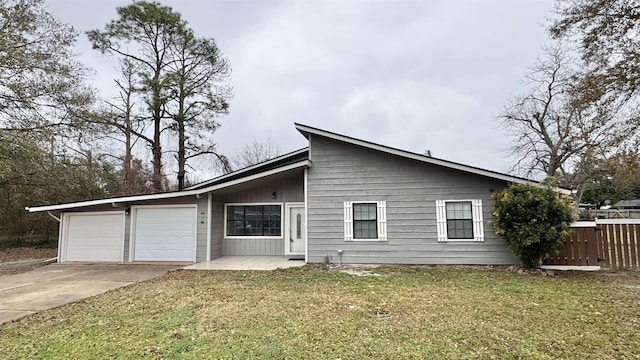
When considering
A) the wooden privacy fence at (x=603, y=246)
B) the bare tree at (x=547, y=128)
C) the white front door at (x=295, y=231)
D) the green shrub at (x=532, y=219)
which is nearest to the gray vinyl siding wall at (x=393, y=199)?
the green shrub at (x=532, y=219)

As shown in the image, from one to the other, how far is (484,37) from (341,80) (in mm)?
7029

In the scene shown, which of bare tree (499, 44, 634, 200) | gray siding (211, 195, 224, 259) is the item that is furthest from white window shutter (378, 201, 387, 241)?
bare tree (499, 44, 634, 200)

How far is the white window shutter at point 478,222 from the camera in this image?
8820 millimetres

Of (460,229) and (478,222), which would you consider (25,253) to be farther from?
(478,222)

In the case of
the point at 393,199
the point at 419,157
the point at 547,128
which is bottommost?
the point at 393,199

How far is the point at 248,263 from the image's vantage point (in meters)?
9.89

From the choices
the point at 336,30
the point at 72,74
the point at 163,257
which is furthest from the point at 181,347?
the point at 72,74

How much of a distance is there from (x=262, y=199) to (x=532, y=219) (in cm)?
799

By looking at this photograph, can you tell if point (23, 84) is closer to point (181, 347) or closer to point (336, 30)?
point (336, 30)

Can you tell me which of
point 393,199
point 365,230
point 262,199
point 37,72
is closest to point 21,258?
point 37,72

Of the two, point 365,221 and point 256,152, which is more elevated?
point 256,152

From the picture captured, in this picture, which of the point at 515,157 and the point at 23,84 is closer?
the point at 23,84

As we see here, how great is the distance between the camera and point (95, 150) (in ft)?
51.3

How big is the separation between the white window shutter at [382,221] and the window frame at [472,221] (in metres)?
1.41
